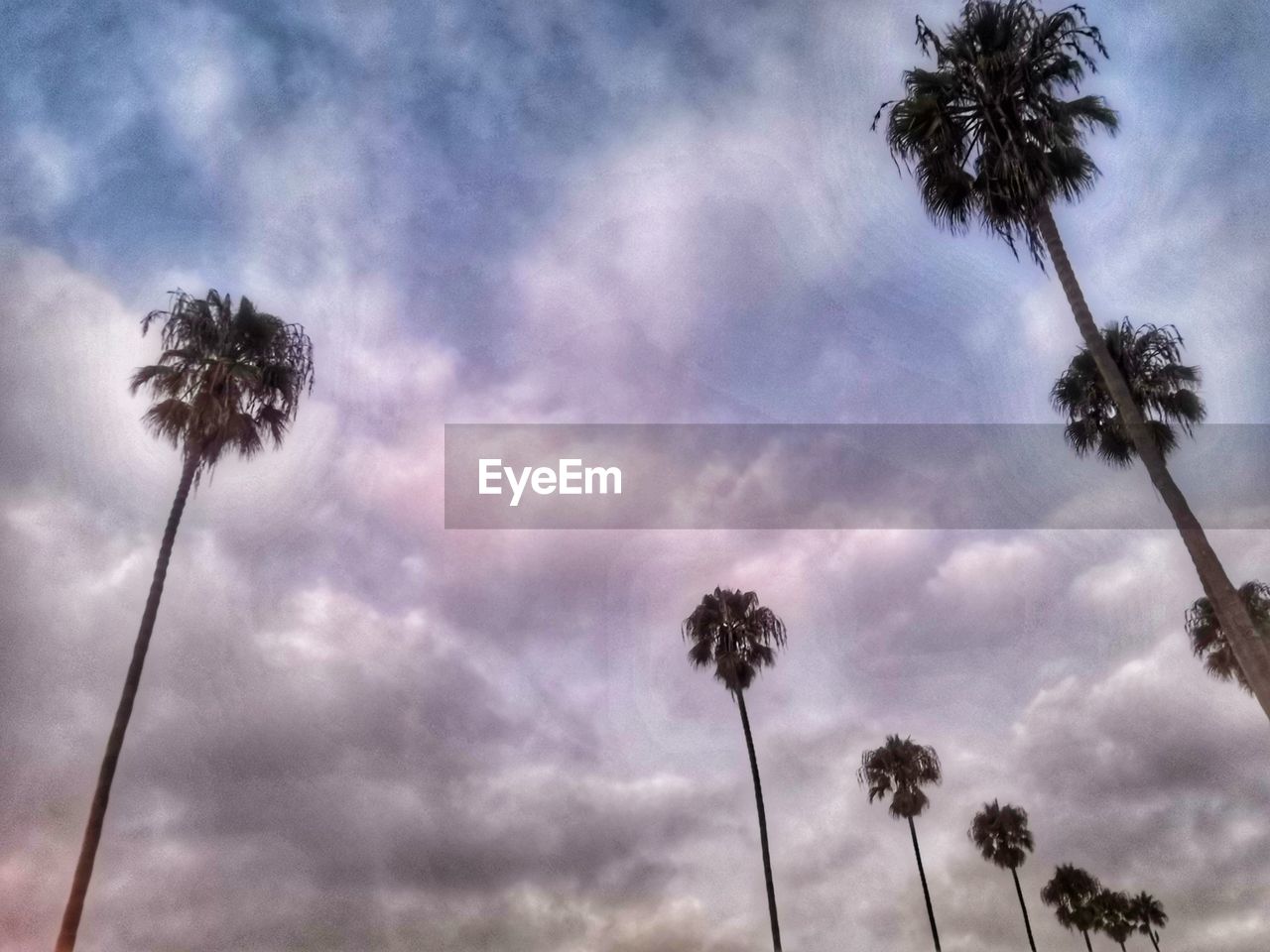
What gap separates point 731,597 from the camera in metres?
44.0

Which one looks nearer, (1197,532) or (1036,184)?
(1197,532)

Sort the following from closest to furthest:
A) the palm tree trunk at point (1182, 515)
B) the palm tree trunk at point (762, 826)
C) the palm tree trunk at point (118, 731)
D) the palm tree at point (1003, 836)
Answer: the palm tree trunk at point (1182, 515), the palm tree trunk at point (118, 731), the palm tree trunk at point (762, 826), the palm tree at point (1003, 836)

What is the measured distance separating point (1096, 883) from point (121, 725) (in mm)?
88452

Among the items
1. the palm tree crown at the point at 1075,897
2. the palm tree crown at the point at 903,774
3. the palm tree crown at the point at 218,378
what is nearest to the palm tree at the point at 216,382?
the palm tree crown at the point at 218,378

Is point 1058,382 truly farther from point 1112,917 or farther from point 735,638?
point 1112,917

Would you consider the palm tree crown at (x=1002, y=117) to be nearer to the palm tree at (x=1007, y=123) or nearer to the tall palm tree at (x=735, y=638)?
the palm tree at (x=1007, y=123)

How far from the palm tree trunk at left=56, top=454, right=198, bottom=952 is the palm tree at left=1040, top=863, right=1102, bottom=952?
287 feet

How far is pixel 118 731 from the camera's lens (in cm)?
1869

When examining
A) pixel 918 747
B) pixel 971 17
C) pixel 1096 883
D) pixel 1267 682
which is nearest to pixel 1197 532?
pixel 1267 682

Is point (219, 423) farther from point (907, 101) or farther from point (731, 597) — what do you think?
point (731, 597)

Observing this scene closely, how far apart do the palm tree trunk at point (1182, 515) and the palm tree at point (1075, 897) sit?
80.1 meters

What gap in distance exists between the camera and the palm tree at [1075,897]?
3081 inches

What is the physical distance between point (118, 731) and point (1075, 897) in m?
87.8

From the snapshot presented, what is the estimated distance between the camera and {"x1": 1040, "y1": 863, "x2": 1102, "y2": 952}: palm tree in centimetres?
7825
